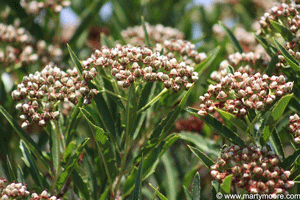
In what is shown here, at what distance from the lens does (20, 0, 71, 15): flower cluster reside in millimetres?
3881

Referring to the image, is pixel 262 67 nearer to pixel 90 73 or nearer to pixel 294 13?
pixel 294 13

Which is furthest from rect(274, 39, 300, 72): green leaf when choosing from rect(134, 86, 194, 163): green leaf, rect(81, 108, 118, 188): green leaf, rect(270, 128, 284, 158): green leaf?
rect(81, 108, 118, 188): green leaf

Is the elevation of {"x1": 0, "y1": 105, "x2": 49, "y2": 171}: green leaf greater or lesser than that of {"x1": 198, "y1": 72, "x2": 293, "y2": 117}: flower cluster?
greater

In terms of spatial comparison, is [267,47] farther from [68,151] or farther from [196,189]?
[68,151]

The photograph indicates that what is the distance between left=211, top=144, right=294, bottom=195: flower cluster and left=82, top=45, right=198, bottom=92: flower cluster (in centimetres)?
54

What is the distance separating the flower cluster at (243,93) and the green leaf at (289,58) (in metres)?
0.09

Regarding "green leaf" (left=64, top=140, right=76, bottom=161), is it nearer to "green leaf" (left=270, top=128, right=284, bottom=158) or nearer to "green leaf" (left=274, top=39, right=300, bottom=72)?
"green leaf" (left=270, top=128, right=284, bottom=158)

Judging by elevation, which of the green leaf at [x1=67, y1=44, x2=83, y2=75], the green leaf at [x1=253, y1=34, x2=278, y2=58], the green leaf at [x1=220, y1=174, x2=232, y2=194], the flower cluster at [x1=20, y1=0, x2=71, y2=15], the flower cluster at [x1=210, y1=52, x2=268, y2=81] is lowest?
the green leaf at [x1=220, y1=174, x2=232, y2=194]

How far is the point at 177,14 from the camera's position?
497 cm

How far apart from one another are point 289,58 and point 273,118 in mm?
455

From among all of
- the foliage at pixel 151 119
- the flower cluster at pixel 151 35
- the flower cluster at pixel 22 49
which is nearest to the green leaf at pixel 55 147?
the foliage at pixel 151 119

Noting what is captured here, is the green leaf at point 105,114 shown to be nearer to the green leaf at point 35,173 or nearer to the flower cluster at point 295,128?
the green leaf at point 35,173

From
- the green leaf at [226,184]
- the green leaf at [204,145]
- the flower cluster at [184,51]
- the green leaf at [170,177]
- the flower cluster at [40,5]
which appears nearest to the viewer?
the green leaf at [226,184]

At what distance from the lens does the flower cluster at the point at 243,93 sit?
2152mm
